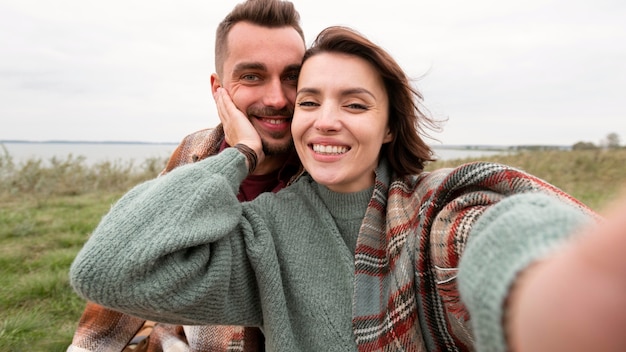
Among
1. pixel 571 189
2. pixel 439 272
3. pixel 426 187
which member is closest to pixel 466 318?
pixel 439 272

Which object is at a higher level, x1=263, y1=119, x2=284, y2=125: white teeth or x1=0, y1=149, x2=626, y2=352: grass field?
x1=263, y1=119, x2=284, y2=125: white teeth

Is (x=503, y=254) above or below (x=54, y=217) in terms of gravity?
above

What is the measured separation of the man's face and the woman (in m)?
0.21

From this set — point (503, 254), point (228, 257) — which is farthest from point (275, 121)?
point (503, 254)

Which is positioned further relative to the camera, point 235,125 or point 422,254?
point 235,125

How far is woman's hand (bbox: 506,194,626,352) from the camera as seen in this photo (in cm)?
45

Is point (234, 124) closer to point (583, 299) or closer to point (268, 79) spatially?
point (268, 79)

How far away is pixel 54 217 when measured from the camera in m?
6.02

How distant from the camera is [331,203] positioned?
76.5 inches

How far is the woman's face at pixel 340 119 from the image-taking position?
1.87 m

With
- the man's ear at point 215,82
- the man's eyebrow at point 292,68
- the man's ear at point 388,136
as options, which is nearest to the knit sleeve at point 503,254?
the man's ear at point 388,136

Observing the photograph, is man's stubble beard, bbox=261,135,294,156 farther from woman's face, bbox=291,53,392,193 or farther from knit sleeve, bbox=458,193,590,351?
knit sleeve, bbox=458,193,590,351

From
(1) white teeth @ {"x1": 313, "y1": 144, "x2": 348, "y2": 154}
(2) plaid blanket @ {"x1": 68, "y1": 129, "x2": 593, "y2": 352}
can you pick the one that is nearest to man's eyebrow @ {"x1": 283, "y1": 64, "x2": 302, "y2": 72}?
(1) white teeth @ {"x1": 313, "y1": 144, "x2": 348, "y2": 154}

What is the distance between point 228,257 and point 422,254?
0.68m
